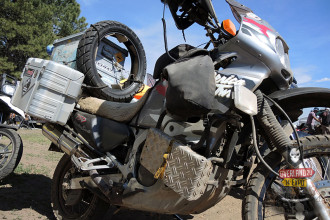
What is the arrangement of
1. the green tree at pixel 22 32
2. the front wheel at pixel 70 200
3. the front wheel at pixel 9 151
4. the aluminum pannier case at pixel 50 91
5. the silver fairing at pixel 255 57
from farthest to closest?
1. the green tree at pixel 22 32
2. the front wheel at pixel 9 151
3. the front wheel at pixel 70 200
4. the aluminum pannier case at pixel 50 91
5. the silver fairing at pixel 255 57

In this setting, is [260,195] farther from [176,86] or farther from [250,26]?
[250,26]

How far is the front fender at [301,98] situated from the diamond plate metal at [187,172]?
678 millimetres

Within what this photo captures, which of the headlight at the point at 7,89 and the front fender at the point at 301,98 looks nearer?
the front fender at the point at 301,98

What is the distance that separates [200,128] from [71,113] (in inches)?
58.8

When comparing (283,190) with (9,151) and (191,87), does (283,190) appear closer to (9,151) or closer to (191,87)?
(191,87)

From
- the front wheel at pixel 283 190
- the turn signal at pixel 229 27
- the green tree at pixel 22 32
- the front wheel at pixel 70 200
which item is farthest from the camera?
the green tree at pixel 22 32

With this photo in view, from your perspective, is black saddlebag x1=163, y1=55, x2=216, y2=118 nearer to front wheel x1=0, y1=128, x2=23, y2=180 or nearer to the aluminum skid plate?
the aluminum skid plate

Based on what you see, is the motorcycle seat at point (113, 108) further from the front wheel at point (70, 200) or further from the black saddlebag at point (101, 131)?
the front wheel at point (70, 200)

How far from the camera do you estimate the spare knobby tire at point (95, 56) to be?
11.7 ft

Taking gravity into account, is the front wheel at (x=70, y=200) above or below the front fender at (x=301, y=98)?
below

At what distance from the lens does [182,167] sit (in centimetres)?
188

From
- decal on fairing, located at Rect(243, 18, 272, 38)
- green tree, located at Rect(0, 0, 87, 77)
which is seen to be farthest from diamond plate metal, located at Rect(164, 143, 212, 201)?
green tree, located at Rect(0, 0, 87, 77)

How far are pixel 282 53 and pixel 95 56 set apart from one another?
241cm

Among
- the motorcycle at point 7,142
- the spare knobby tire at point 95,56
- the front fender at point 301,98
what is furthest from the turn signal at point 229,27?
the motorcycle at point 7,142
